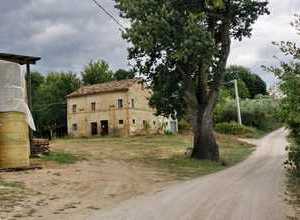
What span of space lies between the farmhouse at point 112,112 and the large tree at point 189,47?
27.2 m

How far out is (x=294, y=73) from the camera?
15.4 m

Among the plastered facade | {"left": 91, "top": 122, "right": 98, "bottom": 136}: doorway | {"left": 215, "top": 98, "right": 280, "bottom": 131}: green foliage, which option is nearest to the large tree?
the plastered facade

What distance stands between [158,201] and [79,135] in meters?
53.7

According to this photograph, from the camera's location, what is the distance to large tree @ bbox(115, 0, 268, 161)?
1179 inches

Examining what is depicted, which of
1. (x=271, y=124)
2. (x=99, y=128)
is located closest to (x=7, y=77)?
(x=99, y=128)

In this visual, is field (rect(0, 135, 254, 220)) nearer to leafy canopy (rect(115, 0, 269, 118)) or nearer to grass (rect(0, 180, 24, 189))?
grass (rect(0, 180, 24, 189))

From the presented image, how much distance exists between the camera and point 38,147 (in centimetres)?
2639

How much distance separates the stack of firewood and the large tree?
Result: 804cm

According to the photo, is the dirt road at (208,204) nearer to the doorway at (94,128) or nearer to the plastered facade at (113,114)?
the plastered facade at (113,114)

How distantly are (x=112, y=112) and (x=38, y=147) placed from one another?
38153 millimetres

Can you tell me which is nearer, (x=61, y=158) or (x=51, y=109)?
(x=61, y=158)

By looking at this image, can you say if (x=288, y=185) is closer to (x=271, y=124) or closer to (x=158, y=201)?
(x=158, y=201)

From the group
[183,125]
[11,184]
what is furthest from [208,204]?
[183,125]

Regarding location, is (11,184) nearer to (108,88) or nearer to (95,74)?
(108,88)
